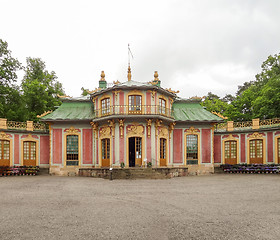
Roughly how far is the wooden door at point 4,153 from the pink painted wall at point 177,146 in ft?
48.6

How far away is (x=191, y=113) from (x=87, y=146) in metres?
10.2

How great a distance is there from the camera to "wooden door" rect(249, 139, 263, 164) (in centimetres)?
2195

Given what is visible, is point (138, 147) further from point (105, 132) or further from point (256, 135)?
point (256, 135)

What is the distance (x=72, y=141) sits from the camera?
21.5 m

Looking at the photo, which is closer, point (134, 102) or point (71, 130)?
point (134, 102)

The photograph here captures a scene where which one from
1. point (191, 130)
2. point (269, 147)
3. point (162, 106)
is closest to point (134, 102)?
point (162, 106)

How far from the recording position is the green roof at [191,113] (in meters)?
21.7

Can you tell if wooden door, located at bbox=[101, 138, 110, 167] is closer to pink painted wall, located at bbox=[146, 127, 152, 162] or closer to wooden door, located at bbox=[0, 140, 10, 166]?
pink painted wall, located at bbox=[146, 127, 152, 162]

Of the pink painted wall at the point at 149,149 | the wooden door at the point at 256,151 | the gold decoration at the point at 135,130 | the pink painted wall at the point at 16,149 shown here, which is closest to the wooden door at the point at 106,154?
the gold decoration at the point at 135,130

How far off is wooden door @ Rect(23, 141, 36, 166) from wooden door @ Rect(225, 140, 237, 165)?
1847 centimetres

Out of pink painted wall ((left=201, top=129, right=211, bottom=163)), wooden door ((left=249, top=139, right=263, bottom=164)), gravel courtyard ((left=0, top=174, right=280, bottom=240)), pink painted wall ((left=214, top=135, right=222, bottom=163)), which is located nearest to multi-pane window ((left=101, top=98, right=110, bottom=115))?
pink painted wall ((left=201, top=129, right=211, bottom=163))

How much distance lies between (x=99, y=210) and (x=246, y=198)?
5.48 metres

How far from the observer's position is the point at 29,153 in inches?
876

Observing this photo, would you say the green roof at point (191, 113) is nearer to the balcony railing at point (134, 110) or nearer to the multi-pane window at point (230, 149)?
the balcony railing at point (134, 110)
